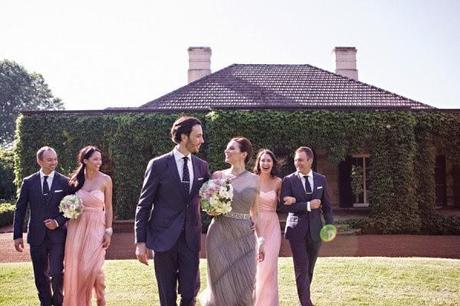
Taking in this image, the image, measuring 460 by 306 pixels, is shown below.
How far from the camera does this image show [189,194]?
4.42m

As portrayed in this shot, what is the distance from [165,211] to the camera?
14.1ft

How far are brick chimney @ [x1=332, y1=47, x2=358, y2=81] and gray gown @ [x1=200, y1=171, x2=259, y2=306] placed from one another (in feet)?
75.3

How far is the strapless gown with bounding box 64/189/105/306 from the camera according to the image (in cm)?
564

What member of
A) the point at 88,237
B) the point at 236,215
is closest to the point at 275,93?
the point at 88,237

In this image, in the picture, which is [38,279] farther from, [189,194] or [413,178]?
[413,178]

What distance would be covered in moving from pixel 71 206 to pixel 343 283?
4719mm

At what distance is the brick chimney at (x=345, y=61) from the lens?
2641 cm

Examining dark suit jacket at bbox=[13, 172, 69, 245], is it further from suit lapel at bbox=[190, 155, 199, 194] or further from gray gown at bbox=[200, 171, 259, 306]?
suit lapel at bbox=[190, 155, 199, 194]

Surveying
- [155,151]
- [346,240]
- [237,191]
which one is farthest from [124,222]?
[237,191]

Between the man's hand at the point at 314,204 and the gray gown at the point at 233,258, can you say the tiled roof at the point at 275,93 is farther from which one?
the gray gown at the point at 233,258

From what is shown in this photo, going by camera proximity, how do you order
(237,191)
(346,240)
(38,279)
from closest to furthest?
(237,191), (38,279), (346,240)

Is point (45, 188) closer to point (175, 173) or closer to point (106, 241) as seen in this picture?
point (106, 241)

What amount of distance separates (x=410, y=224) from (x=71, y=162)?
43.0ft

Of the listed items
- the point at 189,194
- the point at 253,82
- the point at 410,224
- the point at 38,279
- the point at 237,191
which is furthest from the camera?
the point at 253,82
